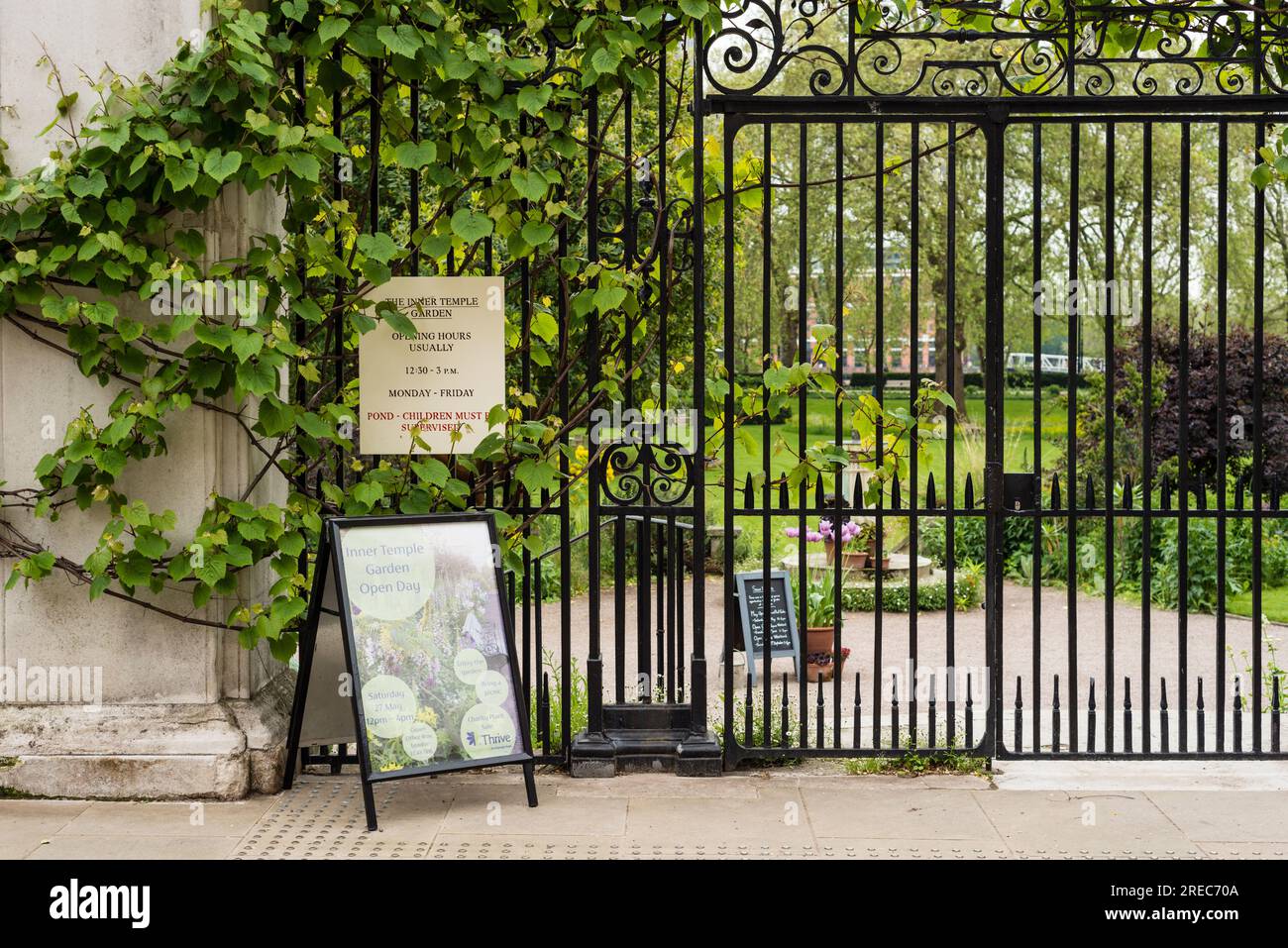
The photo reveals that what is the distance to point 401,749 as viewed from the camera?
5.26m

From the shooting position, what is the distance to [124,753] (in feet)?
18.0

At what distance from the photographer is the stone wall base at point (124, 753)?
5.46 metres

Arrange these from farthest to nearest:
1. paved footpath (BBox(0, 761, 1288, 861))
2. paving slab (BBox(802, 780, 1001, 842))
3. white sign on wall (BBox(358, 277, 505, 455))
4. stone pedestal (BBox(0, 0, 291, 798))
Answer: white sign on wall (BBox(358, 277, 505, 455)) → stone pedestal (BBox(0, 0, 291, 798)) → paving slab (BBox(802, 780, 1001, 842)) → paved footpath (BBox(0, 761, 1288, 861))

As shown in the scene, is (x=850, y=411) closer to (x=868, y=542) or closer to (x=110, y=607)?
(x=110, y=607)

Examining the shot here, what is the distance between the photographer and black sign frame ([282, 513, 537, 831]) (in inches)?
204

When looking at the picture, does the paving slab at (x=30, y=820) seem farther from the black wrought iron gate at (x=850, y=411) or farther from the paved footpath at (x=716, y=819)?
the black wrought iron gate at (x=850, y=411)

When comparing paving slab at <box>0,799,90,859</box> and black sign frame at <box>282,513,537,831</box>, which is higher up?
black sign frame at <box>282,513,537,831</box>

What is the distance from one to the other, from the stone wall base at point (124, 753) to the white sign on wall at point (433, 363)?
54.1 inches

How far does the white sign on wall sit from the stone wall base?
1.38m

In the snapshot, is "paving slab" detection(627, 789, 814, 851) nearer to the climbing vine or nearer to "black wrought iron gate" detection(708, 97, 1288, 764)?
"black wrought iron gate" detection(708, 97, 1288, 764)

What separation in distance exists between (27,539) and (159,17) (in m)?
2.21

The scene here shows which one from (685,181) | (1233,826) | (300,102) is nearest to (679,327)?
(685,181)

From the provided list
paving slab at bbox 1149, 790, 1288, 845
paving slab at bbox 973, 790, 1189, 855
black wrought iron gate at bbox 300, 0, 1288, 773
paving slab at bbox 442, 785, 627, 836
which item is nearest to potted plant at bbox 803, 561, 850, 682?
black wrought iron gate at bbox 300, 0, 1288, 773

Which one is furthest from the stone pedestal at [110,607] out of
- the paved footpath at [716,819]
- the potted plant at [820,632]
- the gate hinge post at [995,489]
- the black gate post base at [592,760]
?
the potted plant at [820,632]
